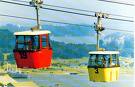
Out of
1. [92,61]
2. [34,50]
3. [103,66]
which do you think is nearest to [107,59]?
[103,66]

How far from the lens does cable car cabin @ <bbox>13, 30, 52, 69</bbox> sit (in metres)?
6.48

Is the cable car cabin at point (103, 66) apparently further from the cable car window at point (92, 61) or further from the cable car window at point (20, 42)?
the cable car window at point (20, 42)

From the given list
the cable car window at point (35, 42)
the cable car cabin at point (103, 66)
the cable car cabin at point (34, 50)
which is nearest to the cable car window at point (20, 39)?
the cable car cabin at point (34, 50)

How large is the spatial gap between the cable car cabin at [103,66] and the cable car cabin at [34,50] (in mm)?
1346

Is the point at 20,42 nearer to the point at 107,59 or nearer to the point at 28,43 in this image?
the point at 28,43

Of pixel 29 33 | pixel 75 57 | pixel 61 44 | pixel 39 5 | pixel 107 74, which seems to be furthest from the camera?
pixel 75 57

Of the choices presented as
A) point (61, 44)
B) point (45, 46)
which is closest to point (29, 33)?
point (45, 46)

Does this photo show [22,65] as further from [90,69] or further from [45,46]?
[90,69]

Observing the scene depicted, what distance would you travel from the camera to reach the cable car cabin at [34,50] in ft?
21.2

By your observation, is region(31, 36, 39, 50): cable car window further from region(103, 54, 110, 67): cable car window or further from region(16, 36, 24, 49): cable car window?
region(103, 54, 110, 67): cable car window

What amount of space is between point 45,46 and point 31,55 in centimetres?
21

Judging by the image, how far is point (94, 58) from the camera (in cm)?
781

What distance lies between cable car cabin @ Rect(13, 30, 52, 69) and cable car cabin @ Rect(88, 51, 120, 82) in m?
1.35

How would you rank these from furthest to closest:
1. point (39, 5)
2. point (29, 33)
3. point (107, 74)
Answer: point (107, 74), point (29, 33), point (39, 5)
